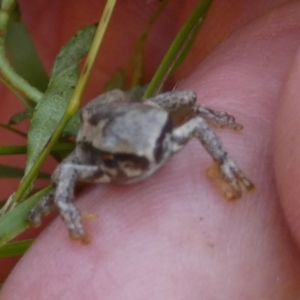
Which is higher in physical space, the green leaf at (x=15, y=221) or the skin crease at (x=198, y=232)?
the green leaf at (x=15, y=221)

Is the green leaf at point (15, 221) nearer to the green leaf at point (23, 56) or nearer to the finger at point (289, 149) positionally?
the green leaf at point (23, 56)

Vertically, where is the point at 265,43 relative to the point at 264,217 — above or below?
above

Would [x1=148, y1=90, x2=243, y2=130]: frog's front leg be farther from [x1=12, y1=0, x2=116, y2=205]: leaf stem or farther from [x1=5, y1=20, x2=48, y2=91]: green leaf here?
[x1=5, y1=20, x2=48, y2=91]: green leaf

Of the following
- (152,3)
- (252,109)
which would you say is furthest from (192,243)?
(152,3)

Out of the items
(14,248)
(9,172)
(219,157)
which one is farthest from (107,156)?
(9,172)

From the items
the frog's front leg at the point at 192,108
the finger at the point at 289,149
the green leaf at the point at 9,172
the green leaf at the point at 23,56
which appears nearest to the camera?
the finger at the point at 289,149

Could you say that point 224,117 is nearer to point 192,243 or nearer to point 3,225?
point 192,243

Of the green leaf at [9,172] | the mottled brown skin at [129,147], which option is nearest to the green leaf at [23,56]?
the green leaf at [9,172]

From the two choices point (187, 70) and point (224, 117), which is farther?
point (187, 70)
